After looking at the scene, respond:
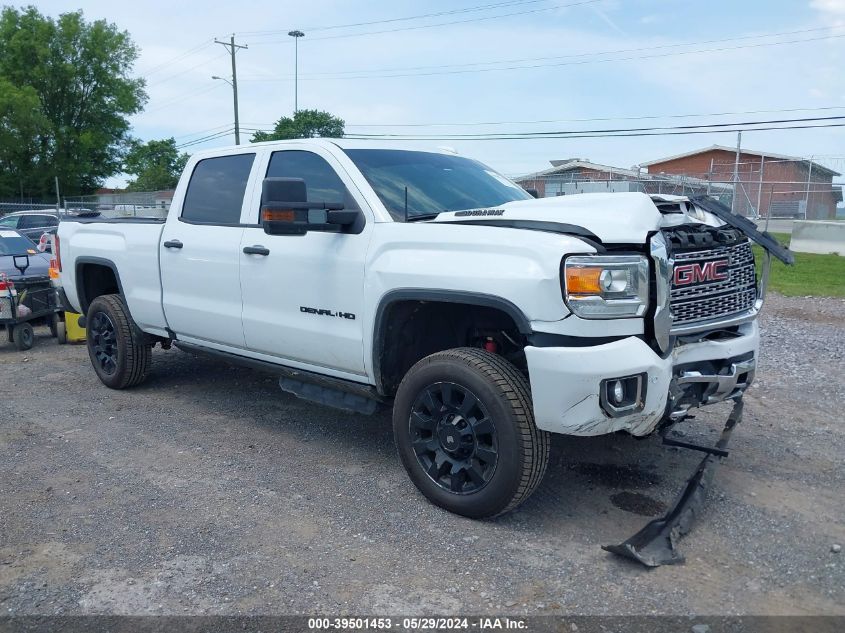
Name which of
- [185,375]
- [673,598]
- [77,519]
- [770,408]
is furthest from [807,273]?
[77,519]

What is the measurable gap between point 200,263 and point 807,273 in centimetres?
1281

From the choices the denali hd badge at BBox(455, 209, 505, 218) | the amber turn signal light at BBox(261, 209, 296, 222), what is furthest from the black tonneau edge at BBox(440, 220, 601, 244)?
the amber turn signal light at BBox(261, 209, 296, 222)

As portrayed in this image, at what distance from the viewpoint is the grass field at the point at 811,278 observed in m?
12.5

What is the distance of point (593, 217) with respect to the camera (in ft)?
12.4

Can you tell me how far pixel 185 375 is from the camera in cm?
753

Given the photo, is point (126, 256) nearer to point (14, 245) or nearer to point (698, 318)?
point (698, 318)

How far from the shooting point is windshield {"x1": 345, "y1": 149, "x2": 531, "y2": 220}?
186 inches

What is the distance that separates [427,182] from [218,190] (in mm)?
1676

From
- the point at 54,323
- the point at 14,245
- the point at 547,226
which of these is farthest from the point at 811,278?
the point at 14,245

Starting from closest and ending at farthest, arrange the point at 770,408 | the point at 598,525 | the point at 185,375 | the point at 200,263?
the point at 598,525
the point at 200,263
the point at 770,408
the point at 185,375

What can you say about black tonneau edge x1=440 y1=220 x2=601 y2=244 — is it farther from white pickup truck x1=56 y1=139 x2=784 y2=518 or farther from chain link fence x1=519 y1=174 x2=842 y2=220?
chain link fence x1=519 y1=174 x2=842 y2=220

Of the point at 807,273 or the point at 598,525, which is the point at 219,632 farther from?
the point at 807,273

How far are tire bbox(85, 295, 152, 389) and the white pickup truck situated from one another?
99 cm

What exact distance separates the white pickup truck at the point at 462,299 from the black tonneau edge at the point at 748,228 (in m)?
0.02
